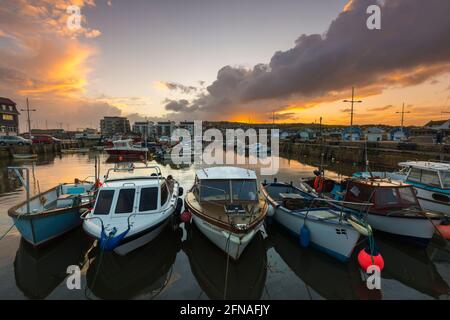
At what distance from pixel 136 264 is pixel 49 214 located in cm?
400

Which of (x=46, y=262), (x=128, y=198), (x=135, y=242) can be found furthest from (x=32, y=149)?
(x=135, y=242)

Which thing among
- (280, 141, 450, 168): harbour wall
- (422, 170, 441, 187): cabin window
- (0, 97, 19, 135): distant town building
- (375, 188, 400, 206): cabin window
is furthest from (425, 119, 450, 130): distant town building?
(0, 97, 19, 135): distant town building

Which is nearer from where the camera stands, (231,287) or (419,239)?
(231,287)

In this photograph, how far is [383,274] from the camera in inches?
312

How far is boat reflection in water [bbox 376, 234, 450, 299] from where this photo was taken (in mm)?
7238

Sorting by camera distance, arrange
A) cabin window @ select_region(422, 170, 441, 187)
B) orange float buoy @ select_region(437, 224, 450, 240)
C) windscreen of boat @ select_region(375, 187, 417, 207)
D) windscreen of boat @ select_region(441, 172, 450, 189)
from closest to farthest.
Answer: orange float buoy @ select_region(437, 224, 450, 240), windscreen of boat @ select_region(375, 187, 417, 207), windscreen of boat @ select_region(441, 172, 450, 189), cabin window @ select_region(422, 170, 441, 187)

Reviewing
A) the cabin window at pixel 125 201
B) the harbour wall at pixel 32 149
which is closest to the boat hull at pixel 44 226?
the cabin window at pixel 125 201

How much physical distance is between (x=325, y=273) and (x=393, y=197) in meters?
4.79

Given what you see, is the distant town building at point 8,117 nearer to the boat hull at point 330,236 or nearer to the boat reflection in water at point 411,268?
the boat hull at point 330,236

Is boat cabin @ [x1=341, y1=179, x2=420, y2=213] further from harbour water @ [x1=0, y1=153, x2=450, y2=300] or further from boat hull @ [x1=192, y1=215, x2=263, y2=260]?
boat hull @ [x1=192, y1=215, x2=263, y2=260]

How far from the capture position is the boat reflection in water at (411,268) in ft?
23.7

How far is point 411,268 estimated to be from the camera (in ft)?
27.0
